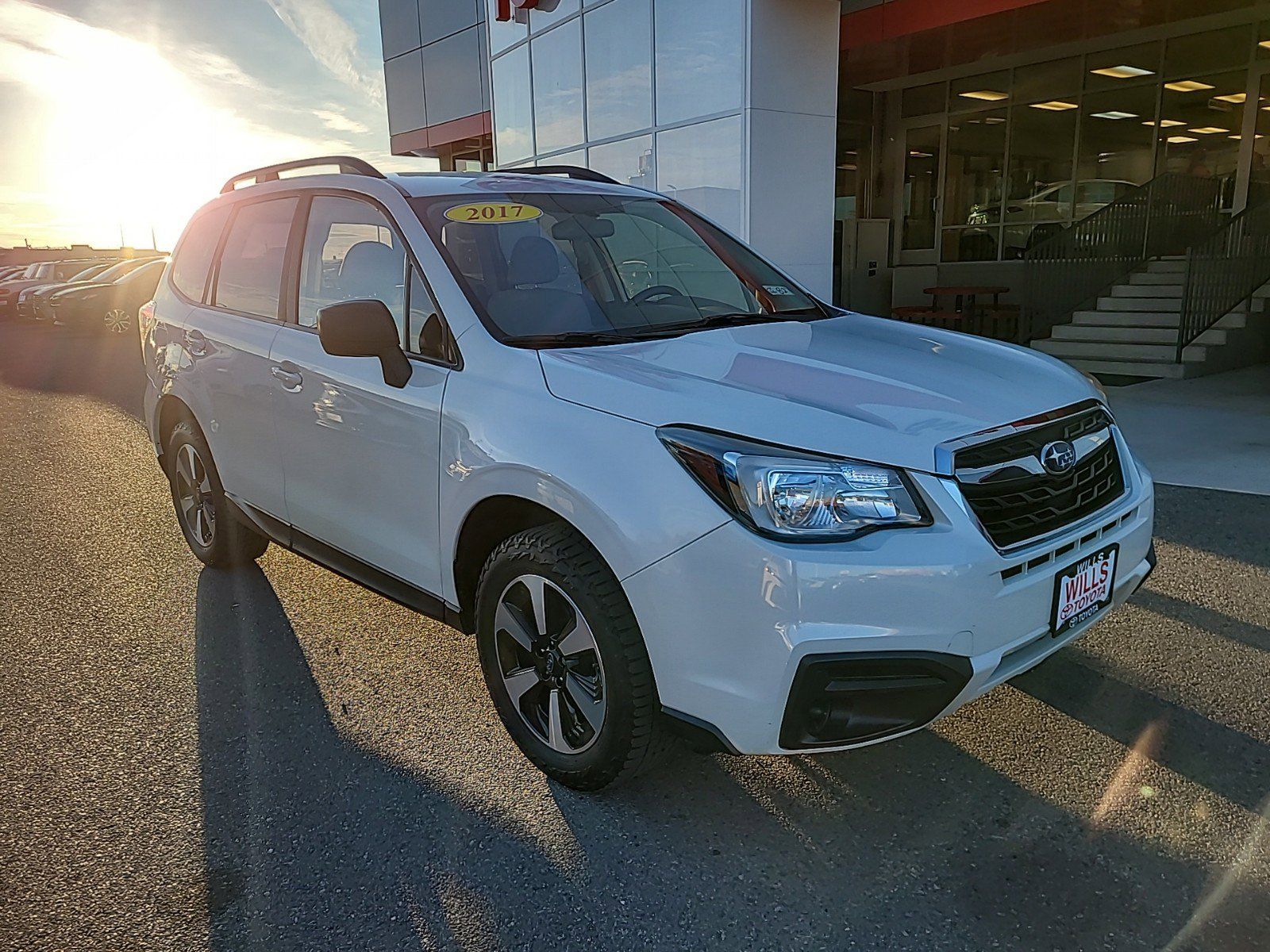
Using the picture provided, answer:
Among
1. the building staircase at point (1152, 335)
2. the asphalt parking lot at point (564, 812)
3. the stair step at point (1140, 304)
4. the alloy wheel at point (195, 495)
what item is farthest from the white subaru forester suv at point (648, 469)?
the stair step at point (1140, 304)

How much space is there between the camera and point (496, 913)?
229 centimetres

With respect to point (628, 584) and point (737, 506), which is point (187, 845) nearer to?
point (628, 584)

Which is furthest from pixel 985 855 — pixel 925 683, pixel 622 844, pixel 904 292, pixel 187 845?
pixel 904 292

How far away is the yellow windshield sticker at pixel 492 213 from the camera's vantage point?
3.29 m

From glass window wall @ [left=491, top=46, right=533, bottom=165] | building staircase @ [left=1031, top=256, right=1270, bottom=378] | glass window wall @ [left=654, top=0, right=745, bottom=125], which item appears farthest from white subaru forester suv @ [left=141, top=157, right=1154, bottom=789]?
glass window wall @ [left=491, top=46, right=533, bottom=165]

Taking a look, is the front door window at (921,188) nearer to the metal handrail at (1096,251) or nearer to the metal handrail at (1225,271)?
the metal handrail at (1096,251)

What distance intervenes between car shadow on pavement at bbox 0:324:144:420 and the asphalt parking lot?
288 inches

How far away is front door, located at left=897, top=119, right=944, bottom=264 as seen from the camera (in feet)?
56.7

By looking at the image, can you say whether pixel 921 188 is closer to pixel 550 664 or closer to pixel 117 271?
pixel 550 664

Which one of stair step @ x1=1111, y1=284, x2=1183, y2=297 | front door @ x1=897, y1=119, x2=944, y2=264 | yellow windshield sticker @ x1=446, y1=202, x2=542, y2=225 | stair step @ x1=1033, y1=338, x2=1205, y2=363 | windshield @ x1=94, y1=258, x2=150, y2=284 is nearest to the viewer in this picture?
yellow windshield sticker @ x1=446, y1=202, x2=542, y2=225

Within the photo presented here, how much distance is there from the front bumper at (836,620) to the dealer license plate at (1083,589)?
12 cm

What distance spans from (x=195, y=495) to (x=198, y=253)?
3.95 ft

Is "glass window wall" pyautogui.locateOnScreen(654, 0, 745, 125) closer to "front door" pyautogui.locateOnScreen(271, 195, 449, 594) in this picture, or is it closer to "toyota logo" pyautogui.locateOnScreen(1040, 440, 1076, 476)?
"front door" pyautogui.locateOnScreen(271, 195, 449, 594)

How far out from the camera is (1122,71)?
1462 centimetres
